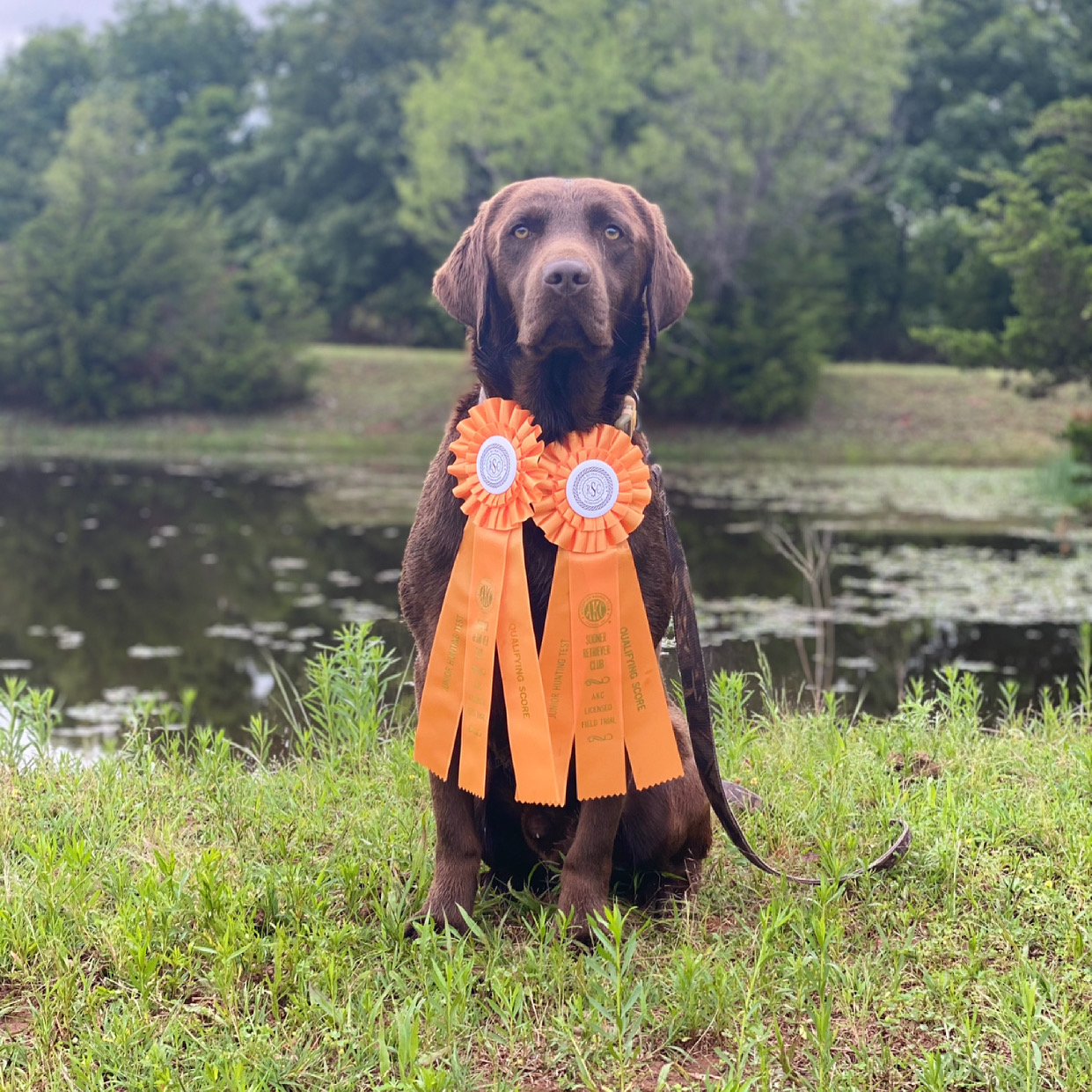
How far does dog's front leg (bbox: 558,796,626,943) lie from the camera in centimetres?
262

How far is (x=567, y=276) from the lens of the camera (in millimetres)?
2547

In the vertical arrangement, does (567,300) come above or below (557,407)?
above

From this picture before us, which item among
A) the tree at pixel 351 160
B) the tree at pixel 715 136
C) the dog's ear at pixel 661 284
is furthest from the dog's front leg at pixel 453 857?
the tree at pixel 351 160

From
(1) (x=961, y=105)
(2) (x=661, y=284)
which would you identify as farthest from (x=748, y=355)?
(2) (x=661, y=284)

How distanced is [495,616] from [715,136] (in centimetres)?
2499

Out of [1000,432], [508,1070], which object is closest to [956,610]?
[508,1070]

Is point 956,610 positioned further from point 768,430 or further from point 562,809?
point 768,430

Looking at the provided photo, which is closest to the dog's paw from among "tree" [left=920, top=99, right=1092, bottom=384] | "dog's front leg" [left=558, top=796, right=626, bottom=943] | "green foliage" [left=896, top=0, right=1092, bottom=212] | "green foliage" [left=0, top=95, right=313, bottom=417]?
"dog's front leg" [left=558, top=796, right=626, bottom=943]

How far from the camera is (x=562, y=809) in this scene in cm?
275

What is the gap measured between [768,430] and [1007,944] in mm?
23145

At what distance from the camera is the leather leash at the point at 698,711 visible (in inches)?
111

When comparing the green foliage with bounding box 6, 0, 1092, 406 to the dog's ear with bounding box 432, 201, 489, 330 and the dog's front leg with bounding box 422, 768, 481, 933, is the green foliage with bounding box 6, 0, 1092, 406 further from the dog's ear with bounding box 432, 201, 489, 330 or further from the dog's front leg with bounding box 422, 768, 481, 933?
the dog's front leg with bounding box 422, 768, 481, 933

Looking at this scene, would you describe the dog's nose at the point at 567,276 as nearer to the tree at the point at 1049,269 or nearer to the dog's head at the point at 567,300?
the dog's head at the point at 567,300

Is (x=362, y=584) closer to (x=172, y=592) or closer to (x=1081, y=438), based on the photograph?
(x=172, y=592)
